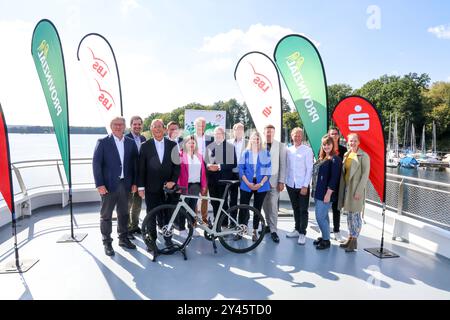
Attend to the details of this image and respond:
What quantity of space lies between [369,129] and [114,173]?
316cm

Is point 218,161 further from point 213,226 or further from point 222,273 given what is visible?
point 222,273

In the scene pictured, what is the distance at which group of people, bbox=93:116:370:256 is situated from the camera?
3.26 meters

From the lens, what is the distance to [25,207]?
4.66 metres

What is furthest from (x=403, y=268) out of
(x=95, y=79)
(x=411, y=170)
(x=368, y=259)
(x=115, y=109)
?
(x=411, y=170)

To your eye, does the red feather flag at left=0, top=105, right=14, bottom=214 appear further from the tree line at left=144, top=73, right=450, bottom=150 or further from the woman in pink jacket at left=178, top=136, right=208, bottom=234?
the tree line at left=144, top=73, right=450, bottom=150

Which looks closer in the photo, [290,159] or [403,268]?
[403,268]

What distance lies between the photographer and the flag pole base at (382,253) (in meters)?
3.33

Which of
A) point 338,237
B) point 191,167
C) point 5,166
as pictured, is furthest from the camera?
point 338,237

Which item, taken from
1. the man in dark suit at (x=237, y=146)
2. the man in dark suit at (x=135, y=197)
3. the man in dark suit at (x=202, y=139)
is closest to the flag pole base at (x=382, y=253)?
the man in dark suit at (x=237, y=146)

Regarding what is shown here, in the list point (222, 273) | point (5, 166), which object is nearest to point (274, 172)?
point (222, 273)

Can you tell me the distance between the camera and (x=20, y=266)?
2.88 metres
